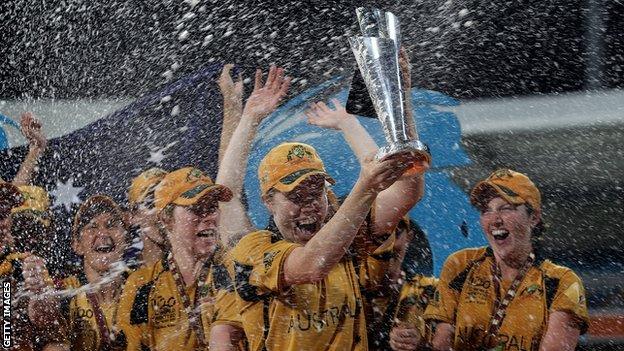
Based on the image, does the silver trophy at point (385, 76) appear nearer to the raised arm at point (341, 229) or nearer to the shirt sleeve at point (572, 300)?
the raised arm at point (341, 229)

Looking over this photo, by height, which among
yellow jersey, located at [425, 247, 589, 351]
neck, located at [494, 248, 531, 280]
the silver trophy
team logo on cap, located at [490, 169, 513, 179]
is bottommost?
yellow jersey, located at [425, 247, 589, 351]

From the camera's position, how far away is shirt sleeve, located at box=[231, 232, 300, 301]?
3.81 metres

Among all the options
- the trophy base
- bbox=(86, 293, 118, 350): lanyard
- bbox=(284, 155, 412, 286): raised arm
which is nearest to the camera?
the trophy base

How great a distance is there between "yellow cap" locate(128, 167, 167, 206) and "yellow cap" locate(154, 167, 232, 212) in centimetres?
14

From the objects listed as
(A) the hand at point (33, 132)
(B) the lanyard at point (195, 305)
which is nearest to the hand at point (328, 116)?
(B) the lanyard at point (195, 305)

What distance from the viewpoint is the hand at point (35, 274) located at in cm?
486

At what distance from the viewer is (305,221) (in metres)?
3.90

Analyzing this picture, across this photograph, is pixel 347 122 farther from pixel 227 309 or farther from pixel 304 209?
pixel 227 309

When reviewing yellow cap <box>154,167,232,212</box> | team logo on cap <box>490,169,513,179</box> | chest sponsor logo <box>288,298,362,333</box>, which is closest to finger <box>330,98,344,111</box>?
yellow cap <box>154,167,232,212</box>

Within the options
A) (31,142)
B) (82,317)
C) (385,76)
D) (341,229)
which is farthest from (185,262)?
(31,142)

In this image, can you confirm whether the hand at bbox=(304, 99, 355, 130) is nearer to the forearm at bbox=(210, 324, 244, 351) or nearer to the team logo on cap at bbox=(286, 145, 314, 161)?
the team logo on cap at bbox=(286, 145, 314, 161)

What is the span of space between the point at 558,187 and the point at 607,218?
26 cm

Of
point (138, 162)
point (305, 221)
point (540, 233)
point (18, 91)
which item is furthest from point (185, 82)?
point (540, 233)

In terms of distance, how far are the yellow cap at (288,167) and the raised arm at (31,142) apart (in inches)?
81.4
